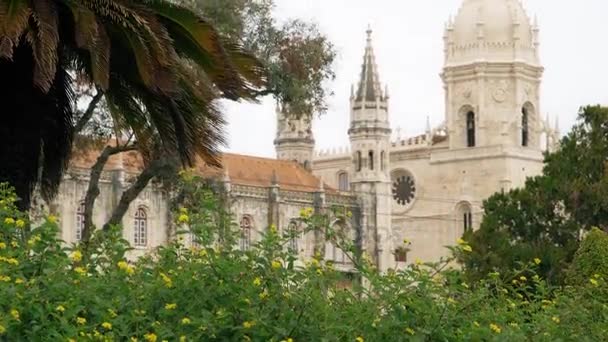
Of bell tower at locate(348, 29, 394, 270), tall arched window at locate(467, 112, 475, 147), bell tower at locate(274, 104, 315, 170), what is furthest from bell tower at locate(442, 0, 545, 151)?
bell tower at locate(274, 104, 315, 170)

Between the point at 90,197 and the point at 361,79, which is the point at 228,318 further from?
the point at 361,79

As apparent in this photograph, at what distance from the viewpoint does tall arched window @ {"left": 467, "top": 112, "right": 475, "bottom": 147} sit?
332 ft

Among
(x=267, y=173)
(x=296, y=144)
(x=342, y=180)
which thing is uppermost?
(x=296, y=144)

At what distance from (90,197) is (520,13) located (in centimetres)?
7431

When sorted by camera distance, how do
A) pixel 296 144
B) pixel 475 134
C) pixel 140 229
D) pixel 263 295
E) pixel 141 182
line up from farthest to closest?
1. pixel 475 134
2. pixel 296 144
3. pixel 140 229
4. pixel 141 182
5. pixel 263 295

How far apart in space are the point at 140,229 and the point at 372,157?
65.2 feet

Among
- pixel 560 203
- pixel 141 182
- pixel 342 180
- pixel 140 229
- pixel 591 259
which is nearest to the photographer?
pixel 591 259

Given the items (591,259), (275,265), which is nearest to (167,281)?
(275,265)

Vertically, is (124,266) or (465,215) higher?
(465,215)

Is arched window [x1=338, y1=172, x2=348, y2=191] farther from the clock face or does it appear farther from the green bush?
the green bush

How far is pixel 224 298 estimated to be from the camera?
12711 mm

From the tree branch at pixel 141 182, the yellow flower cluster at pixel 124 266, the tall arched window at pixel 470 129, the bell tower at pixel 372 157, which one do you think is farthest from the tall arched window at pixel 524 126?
the yellow flower cluster at pixel 124 266

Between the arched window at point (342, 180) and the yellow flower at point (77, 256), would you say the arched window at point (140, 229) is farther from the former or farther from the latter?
the yellow flower at point (77, 256)

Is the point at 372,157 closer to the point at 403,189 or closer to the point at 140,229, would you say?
the point at 403,189
